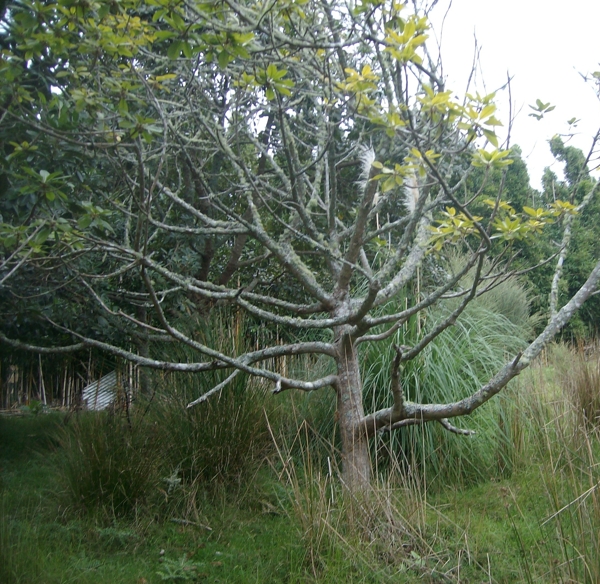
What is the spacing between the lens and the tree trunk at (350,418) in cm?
371

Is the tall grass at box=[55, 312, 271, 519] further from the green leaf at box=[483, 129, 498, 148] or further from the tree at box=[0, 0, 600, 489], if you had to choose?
the green leaf at box=[483, 129, 498, 148]

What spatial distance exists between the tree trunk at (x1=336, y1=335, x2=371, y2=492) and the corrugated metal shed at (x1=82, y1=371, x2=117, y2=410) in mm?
1844

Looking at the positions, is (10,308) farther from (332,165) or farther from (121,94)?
(332,165)

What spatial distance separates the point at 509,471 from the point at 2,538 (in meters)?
3.45

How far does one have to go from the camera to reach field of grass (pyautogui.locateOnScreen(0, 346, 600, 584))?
3.01m

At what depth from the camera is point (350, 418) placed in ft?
12.5

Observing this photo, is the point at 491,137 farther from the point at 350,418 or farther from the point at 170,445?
the point at 170,445

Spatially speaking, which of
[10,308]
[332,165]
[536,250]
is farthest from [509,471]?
[536,250]

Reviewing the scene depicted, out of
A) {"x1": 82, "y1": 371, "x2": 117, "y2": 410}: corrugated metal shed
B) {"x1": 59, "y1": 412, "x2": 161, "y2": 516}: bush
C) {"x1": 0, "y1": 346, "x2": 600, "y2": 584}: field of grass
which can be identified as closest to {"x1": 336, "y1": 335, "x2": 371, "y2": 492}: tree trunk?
{"x1": 0, "y1": 346, "x2": 600, "y2": 584}: field of grass

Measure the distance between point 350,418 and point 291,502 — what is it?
0.62m

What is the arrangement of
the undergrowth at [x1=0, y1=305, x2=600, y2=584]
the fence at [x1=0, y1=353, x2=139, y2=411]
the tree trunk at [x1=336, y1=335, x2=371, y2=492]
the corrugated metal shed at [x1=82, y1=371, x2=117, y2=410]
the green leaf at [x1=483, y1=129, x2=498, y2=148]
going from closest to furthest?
1. the green leaf at [x1=483, y1=129, x2=498, y2=148]
2. the undergrowth at [x1=0, y1=305, x2=600, y2=584]
3. the tree trunk at [x1=336, y1=335, x2=371, y2=492]
4. the corrugated metal shed at [x1=82, y1=371, x2=117, y2=410]
5. the fence at [x1=0, y1=353, x2=139, y2=411]

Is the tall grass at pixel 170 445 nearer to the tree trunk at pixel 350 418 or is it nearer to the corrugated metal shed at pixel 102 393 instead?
the corrugated metal shed at pixel 102 393

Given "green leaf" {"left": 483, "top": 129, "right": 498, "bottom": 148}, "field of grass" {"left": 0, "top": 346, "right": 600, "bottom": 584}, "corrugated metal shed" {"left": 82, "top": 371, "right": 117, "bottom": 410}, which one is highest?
"green leaf" {"left": 483, "top": 129, "right": 498, "bottom": 148}

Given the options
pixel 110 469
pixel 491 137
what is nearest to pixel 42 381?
pixel 110 469
